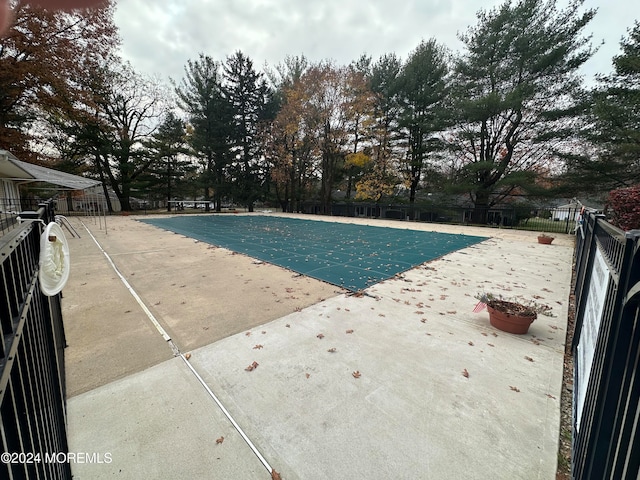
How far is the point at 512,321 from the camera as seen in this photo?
3217mm

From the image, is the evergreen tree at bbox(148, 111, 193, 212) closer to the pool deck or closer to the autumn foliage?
the autumn foliage

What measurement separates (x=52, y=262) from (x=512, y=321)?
4406 millimetres

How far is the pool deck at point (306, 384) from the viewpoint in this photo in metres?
1.71

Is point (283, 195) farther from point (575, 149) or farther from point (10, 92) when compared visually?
point (575, 149)

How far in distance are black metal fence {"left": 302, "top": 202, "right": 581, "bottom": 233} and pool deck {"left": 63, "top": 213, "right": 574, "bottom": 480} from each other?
13787 mm

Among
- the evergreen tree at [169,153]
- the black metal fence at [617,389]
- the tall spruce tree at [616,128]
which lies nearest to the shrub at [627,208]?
the black metal fence at [617,389]

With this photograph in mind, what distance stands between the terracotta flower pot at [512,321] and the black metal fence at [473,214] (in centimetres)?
1294

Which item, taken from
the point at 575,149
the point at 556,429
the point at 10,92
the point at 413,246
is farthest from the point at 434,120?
the point at 10,92

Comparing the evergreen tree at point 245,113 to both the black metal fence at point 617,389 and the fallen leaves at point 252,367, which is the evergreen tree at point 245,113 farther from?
the black metal fence at point 617,389

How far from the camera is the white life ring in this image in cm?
166

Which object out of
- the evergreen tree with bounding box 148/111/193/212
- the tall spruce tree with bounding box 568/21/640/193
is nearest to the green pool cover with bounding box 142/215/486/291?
the tall spruce tree with bounding box 568/21/640/193

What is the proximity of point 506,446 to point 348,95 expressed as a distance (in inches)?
784

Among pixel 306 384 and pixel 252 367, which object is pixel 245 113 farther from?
pixel 306 384

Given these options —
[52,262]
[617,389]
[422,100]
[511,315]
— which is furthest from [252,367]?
[422,100]
